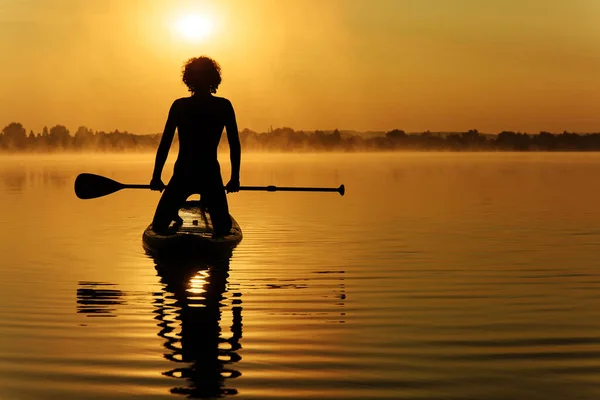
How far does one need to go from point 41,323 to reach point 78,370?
2747 mm

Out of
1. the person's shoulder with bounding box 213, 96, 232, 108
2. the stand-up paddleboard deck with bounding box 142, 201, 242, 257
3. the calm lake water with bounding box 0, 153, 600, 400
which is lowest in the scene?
the calm lake water with bounding box 0, 153, 600, 400

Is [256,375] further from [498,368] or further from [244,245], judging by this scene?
[244,245]

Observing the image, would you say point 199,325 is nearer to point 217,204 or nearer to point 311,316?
point 311,316

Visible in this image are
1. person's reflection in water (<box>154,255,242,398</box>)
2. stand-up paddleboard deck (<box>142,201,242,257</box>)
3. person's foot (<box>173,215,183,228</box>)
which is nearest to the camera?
person's reflection in water (<box>154,255,242,398</box>)

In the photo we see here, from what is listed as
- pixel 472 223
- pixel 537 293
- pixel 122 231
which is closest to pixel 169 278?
pixel 537 293

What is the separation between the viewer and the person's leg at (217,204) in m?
15.9

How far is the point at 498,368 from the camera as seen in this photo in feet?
28.9

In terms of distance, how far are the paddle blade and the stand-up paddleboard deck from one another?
1148mm

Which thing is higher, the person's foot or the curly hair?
the curly hair

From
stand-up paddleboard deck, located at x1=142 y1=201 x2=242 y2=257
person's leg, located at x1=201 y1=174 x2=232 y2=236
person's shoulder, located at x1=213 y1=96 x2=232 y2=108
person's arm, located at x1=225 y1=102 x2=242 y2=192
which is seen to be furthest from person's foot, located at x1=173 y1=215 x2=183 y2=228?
person's shoulder, located at x1=213 y1=96 x2=232 y2=108

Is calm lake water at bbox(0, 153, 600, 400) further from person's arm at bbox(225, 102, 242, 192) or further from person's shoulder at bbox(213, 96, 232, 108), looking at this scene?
person's shoulder at bbox(213, 96, 232, 108)

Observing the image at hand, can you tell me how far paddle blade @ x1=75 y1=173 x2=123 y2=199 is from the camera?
1819cm

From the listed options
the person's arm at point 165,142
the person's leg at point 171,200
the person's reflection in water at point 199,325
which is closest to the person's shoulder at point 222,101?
the person's arm at point 165,142

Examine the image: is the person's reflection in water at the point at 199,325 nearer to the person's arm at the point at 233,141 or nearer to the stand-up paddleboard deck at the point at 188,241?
the stand-up paddleboard deck at the point at 188,241
